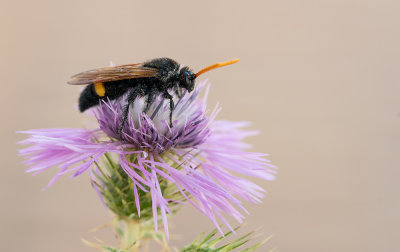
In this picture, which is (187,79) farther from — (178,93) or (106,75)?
(106,75)

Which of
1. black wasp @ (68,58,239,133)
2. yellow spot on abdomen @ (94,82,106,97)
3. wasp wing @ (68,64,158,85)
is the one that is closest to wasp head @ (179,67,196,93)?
black wasp @ (68,58,239,133)

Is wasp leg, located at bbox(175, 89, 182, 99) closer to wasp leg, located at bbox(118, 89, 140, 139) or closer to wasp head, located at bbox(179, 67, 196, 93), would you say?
wasp head, located at bbox(179, 67, 196, 93)

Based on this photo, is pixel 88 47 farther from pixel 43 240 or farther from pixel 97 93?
pixel 97 93

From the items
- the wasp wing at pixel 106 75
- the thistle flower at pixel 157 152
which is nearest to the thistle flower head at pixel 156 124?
the thistle flower at pixel 157 152

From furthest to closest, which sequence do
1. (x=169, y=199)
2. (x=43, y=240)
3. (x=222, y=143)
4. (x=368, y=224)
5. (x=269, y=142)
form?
1. (x=269, y=142)
2. (x=368, y=224)
3. (x=43, y=240)
4. (x=222, y=143)
5. (x=169, y=199)

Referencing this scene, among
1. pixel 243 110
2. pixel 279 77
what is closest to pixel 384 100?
pixel 279 77

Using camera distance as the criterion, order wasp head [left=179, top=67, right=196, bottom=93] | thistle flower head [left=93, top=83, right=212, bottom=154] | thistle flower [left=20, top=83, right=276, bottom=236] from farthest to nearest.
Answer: wasp head [left=179, top=67, right=196, bottom=93], thistle flower head [left=93, top=83, right=212, bottom=154], thistle flower [left=20, top=83, right=276, bottom=236]
